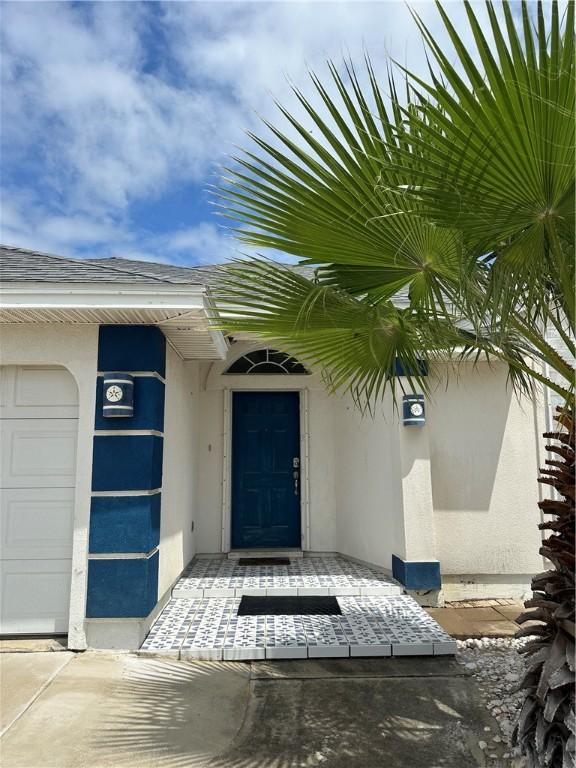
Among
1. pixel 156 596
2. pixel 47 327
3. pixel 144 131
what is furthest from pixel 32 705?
pixel 144 131

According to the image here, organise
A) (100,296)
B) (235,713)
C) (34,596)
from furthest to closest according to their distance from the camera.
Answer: (34,596)
(100,296)
(235,713)

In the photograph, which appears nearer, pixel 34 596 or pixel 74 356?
pixel 34 596

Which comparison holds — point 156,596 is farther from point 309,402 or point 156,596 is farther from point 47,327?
point 309,402

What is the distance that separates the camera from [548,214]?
1.95 m

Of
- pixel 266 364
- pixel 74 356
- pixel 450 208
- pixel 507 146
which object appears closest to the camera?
pixel 507 146

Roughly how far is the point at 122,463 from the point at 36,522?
3.32 feet

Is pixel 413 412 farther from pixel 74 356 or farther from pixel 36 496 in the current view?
pixel 36 496

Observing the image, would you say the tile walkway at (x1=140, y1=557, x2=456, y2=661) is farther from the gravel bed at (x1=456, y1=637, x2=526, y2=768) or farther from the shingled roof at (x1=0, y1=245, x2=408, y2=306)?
the shingled roof at (x1=0, y1=245, x2=408, y2=306)

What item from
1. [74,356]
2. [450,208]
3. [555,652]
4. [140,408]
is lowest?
[555,652]

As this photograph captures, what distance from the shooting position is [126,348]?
14.2 feet

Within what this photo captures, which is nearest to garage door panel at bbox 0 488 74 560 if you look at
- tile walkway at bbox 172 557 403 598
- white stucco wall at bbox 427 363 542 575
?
tile walkway at bbox 172 557 403 598

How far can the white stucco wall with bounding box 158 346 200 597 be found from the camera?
4.84m

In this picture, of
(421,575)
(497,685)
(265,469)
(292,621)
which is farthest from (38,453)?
(497,685)

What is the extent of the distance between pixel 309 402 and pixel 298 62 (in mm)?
5423
